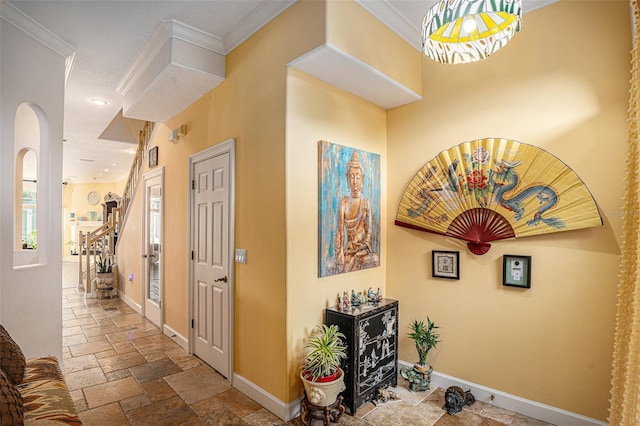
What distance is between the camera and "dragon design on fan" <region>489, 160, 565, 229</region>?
2.39 m

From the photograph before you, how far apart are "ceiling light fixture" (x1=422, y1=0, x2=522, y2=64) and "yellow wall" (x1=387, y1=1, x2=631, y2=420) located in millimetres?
1205

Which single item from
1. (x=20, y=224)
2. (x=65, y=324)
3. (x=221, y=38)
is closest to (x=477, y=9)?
(x=221, y=38)

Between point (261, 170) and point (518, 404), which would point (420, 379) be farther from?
point (261, 170)

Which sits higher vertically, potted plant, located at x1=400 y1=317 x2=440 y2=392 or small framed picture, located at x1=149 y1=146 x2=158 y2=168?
small framed picture, located at x1=149 y1=146 x2=158 y2=168

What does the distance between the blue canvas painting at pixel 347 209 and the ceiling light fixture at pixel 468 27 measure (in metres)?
1.24

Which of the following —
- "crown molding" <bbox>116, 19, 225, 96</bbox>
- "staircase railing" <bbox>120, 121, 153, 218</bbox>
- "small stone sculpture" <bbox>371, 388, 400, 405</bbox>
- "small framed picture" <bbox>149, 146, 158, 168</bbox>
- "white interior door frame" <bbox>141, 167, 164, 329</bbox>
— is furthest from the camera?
"staircase railing" <bbox>120, 121, 153, 218</bbox>

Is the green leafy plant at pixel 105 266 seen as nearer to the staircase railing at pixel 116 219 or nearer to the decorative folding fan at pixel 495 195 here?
the staircase railing at pixel 116 219

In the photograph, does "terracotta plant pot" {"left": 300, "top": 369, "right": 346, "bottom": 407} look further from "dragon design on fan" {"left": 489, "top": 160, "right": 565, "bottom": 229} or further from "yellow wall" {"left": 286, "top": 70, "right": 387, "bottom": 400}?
"dragon design on fan" {"left": 489, "top": 160, "right": 565, "bottom": 229}

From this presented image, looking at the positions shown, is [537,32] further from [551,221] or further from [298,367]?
[298,367]

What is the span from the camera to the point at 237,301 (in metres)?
2.92

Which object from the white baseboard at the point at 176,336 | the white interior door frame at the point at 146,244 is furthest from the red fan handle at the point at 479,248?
the white interior door frame at the point at 146,244

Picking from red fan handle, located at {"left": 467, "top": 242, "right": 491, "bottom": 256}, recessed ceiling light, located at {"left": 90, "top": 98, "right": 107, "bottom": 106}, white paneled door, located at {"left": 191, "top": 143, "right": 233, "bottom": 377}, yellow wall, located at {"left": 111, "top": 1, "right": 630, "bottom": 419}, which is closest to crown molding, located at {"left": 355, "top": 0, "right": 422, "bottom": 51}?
yellow wall, located at {"left": 111, "top": 1, "right": 630, "bottom": 419}

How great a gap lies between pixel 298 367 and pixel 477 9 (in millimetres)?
2484

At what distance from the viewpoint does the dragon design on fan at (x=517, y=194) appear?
7.85 feet
